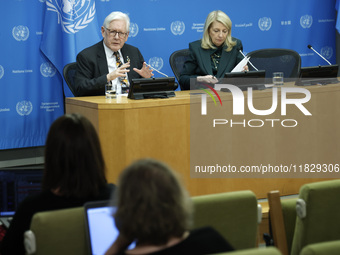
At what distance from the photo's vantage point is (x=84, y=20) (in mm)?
5652

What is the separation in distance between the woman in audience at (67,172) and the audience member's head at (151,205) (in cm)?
55

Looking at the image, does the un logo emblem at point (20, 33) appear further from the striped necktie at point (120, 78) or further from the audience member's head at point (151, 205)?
the audience member's head at point (151, 205)

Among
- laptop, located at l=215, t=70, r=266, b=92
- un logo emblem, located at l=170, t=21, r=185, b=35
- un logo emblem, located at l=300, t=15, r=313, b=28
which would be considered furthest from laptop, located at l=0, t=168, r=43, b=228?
un logo emblem, located at l=300, t=15, r=313, b=28

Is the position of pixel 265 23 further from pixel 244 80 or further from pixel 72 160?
pixel 72 160

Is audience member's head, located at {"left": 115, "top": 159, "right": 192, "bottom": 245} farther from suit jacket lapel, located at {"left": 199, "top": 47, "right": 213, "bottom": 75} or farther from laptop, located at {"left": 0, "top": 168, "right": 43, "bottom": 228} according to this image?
suit jacket lapel, located at {"left": 199, "top": 47, "right": 213, "bottom": 75}

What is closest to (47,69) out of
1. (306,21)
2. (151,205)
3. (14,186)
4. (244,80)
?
(244,80)

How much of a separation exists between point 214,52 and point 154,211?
11.4 ft

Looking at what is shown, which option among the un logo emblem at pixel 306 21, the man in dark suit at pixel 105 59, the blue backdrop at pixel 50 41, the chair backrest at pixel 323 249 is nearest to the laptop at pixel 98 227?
the chair backrest at pixel 323 249

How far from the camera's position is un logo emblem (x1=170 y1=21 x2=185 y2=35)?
6328 mm

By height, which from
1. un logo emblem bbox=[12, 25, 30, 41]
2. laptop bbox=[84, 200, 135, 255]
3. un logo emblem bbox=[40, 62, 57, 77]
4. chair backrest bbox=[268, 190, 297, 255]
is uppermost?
un logo emblem bbox=[12, 25, 30, 41]

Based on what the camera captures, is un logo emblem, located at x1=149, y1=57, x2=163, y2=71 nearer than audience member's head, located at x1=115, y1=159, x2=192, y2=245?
No

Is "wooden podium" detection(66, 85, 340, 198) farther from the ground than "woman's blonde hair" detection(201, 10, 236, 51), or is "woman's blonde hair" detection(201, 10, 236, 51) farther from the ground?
"woman's blonde hair" detection(201, 10, 236, 51)

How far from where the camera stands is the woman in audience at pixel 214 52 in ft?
15.7

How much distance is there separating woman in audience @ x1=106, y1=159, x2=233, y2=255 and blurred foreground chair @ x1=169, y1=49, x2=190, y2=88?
133 inches
